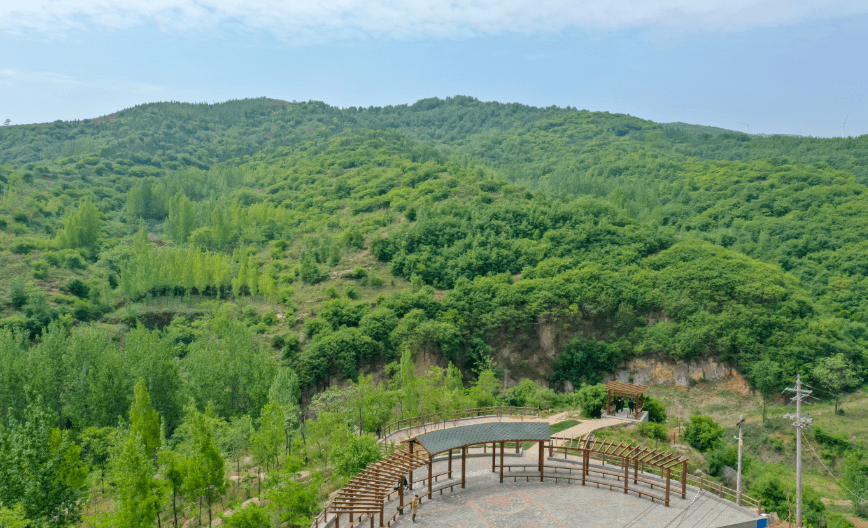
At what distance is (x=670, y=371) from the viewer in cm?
6888

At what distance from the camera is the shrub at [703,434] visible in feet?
144

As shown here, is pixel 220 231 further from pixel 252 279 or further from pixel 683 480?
pixel 683 480

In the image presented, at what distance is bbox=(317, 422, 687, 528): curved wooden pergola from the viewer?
2712 centimetres

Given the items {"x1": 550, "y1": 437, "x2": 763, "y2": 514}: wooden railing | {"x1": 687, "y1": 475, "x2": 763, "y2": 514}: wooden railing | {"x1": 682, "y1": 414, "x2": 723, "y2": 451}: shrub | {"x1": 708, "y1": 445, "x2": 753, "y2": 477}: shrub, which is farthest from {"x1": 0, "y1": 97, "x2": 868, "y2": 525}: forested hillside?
{"x1": 687, "y1": 475, "x2": 763, "y2": 514}: wooden railing

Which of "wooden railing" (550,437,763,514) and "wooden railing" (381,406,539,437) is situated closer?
"wooden railing" (550,437,763,514)

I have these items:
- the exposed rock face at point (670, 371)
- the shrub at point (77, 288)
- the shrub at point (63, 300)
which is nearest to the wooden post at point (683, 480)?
the exposed rock face at point (670, 371)

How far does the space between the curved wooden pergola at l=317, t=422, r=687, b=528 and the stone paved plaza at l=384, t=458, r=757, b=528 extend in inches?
21.4

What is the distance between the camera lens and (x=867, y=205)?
9869cm

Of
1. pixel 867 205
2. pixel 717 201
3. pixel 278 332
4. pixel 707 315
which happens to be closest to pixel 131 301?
pixel 278 332

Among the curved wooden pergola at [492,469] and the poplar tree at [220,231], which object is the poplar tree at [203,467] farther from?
the poplar tree at [220,231]

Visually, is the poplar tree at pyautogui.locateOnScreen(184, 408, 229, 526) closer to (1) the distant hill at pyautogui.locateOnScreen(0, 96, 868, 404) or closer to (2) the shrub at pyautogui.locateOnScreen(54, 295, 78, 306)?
(1) the distant hill at pyautogui.locateOnScreen(0, 96, 868, 404)

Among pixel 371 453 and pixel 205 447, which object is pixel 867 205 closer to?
pixel 371 453

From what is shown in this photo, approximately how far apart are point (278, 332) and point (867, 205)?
93668 mm

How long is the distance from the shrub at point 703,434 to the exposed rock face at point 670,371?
23.7 meters
